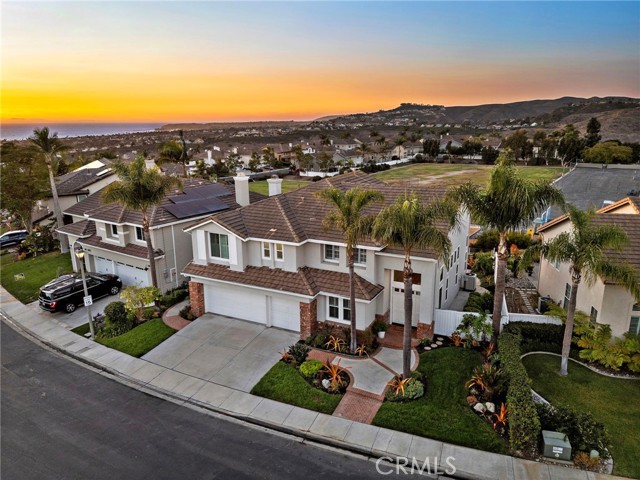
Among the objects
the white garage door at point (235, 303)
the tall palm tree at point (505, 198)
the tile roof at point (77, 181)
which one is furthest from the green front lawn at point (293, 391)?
the tile roof at point (77, 181)

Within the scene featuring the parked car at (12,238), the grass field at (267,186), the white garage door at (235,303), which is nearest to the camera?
the white garage door at (235,303)

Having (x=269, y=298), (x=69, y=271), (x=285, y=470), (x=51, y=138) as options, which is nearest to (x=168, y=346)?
(x=269, y=298)

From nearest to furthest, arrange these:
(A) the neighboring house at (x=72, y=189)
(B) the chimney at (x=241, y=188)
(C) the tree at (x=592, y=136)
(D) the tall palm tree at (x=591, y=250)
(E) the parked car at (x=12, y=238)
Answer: (D) the tall palm tree at (x=591, y=250), (B) the chimney at (x=241, y=188), (A) the neighboring house at (x=72, y=189), (E) the parked car at (x=12, y=238), (C) the tree at (x=592, y=136)

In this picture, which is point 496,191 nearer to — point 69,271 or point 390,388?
point 390,388

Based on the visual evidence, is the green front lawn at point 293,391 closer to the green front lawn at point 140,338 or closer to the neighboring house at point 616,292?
the green front lawn at point 140,338

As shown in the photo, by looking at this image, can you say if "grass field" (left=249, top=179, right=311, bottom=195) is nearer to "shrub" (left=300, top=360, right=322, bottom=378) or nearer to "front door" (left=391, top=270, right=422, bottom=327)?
"front door" (left=391, top=270, right=422, bottom=327)

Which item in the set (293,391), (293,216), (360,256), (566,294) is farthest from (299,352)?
(566,294)

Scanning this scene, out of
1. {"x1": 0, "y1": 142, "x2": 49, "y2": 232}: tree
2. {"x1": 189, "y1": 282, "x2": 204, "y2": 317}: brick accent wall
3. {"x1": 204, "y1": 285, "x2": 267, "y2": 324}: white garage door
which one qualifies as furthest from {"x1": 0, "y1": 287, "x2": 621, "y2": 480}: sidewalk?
{"x1": 0, "y1": 142, "x2": 49, "y2": 232}: tree
